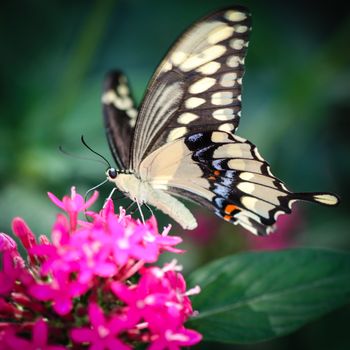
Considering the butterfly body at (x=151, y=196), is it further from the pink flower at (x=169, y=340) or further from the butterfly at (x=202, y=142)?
the pink flower at (x=169, y=340)

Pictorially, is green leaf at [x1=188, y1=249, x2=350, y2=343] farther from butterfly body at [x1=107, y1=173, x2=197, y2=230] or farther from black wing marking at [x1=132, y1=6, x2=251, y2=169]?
black wing marking at [x1=132, y1=6, x2=251, y2=169]

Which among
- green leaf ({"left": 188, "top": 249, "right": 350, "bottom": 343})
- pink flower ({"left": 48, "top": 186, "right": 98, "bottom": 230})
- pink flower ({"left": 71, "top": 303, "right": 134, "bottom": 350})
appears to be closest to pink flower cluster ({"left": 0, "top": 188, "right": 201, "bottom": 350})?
pink flower ({"left": 71, "top": 303, "right": 134, "bottom": 350})

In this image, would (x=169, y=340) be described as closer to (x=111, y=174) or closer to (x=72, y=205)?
(x=72, y=205)

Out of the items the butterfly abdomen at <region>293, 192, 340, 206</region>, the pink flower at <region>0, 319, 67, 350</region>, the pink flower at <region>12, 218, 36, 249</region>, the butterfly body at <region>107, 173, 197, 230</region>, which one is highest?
the butterfly body at <region>107, 173, 197, 230</region>

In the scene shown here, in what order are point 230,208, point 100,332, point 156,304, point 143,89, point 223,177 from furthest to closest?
point 143,89 < point 223,177 < point 230,208 < point 156,304 < point 100,332

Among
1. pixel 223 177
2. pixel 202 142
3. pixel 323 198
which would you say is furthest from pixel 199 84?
pixel 323 198

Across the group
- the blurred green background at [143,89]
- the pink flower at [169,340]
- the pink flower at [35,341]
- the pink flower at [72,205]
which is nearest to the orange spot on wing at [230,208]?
the pink flower at [72,205]
